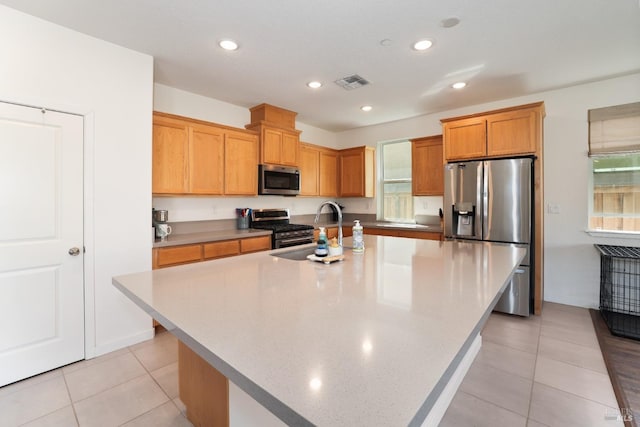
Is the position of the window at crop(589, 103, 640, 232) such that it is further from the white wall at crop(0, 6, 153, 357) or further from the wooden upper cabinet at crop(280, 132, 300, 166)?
the white wall at crop(0, 6, 153, 357)

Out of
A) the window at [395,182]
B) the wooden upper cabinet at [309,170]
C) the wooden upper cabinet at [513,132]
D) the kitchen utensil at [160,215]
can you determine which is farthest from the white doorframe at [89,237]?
the window at [395,182]

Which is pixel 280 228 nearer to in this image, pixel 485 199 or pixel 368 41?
pixel 368 41

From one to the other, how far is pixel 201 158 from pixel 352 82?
1971 mm

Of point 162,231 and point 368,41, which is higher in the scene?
point 368,41

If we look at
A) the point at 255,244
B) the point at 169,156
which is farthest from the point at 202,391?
the point at 169,156

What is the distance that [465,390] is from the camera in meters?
2.04

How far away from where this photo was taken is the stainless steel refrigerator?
3.30 m

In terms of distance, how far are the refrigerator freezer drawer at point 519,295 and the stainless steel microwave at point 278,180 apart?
9.95 ft

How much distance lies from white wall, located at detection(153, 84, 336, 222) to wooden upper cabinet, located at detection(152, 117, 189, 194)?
1.21 feet

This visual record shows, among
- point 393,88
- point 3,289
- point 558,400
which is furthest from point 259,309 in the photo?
point 393,88

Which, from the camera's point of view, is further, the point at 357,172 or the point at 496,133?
the point at 357,172

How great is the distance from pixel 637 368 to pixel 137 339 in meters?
4.15

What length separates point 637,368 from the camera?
2260 mm

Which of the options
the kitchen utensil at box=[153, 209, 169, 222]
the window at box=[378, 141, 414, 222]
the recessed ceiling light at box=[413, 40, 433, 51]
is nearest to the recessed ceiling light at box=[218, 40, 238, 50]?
the recessed ceiling light at box=[413, 40, 433, 51]
